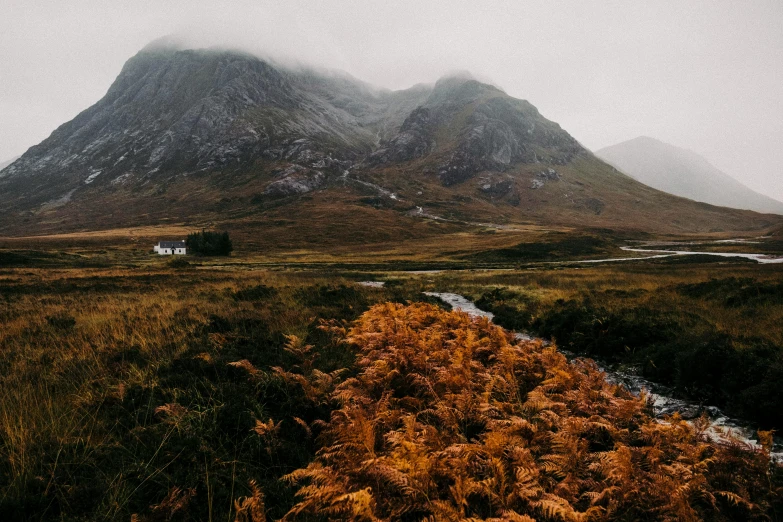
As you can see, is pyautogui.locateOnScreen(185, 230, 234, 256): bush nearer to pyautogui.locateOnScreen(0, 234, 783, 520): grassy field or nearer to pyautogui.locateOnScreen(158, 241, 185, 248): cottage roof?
pyautogui.locateOnScreen(158, 241, 185, 248): cottage roof

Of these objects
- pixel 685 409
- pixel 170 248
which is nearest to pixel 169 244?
pixel 170 248

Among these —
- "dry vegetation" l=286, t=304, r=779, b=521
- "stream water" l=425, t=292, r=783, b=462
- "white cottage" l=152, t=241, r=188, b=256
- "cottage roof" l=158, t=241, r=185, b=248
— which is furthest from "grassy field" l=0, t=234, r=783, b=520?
"cottage roof" l=158, t=241, r=185, b=248

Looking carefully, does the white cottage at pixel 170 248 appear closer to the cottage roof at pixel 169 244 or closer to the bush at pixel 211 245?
the cottage roof at pixel 169 244

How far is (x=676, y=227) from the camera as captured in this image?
620 ft

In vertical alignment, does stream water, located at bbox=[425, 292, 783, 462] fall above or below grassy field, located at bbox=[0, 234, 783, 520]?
below

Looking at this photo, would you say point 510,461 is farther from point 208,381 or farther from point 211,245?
point 211,245

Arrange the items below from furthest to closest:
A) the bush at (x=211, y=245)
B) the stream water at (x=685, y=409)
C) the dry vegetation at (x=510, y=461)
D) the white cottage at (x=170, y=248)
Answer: the white cottage at (x=170, y=248) → the bush at (x=211, y=245) → the stream water at (x=685, y=409) → the dry vegetation at (x=510, y=461)

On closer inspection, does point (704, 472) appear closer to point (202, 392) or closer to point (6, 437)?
point (202, 392)

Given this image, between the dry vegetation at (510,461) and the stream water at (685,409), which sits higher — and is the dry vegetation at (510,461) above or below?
above

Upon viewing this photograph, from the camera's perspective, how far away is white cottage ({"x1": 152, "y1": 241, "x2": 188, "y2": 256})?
95625 mm

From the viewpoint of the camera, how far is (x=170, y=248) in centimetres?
9619

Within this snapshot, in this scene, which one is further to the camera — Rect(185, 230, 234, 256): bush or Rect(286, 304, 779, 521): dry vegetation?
Rect(185, 230, 234, 256): bush

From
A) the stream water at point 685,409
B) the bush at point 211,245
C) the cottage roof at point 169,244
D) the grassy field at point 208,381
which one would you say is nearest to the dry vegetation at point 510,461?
the grassy field at point 208,381

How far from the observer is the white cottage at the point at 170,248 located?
9562cm
